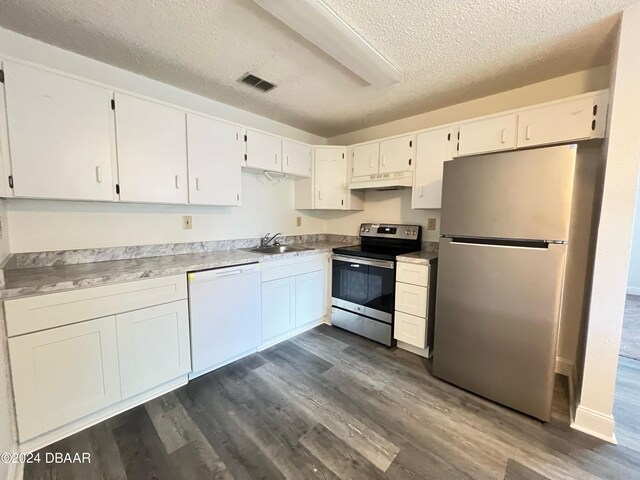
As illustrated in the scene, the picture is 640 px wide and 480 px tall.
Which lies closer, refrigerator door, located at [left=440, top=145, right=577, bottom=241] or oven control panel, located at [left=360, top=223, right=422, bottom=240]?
refrigerator door, located at [left=440, top=145, right=577, bottom=241]

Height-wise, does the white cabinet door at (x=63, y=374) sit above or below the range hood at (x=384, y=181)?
below

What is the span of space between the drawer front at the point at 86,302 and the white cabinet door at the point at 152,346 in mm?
69

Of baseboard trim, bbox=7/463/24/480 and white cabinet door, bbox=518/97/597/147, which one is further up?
white cabinet door, bbox=518/97/597/147

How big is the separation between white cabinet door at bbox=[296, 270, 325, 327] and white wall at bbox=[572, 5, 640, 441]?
2208 millimetres

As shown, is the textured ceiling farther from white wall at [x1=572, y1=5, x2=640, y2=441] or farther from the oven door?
the oven door

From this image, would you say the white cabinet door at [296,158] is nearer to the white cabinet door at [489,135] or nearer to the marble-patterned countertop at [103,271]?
the marble-patterned countertop at [103,271]

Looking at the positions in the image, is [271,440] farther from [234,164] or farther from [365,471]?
[234,164]

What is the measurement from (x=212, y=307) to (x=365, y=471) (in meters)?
1.50

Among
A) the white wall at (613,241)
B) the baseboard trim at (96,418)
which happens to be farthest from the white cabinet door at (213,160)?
the white wall at (613,241)

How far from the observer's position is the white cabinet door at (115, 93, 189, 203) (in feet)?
6.15

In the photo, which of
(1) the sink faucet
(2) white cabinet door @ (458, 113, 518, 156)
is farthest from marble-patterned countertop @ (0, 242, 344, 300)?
(2) white cabinet door @ (458, 113, 518, 156)

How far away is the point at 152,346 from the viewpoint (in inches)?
71.4

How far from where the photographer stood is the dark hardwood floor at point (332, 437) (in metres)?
1.37

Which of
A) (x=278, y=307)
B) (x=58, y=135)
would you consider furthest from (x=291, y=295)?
(x=58, y=135)
